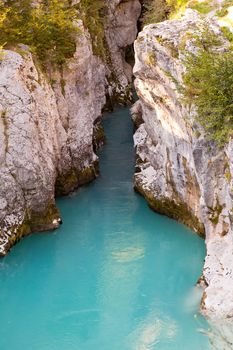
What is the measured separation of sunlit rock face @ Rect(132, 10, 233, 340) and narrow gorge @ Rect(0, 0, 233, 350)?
46 millimetres

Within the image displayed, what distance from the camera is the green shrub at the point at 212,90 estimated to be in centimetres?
1496

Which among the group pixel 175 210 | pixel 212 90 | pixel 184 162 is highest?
pixel 212 90

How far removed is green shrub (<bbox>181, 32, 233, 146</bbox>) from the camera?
15.0m

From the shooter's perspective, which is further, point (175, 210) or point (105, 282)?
point (175, 210)

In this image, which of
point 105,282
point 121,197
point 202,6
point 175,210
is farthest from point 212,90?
point 121,197

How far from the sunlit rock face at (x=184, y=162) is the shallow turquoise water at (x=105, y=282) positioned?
2.67 ft

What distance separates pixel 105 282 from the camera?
17.1m

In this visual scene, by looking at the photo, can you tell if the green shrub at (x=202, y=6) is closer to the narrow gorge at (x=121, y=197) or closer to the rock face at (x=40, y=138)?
the narrow gorge at (x=121, y=197)

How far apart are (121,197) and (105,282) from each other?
601 centimetres

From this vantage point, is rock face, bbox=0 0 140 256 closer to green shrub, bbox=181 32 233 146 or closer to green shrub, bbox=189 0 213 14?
green shrub, bbox=189 0 213 14

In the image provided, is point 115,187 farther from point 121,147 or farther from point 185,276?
point 185,276

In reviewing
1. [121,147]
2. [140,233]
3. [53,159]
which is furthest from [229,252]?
[121,147]

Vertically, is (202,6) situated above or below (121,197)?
above

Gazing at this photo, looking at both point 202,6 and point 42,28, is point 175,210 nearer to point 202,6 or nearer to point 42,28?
point 202,6
